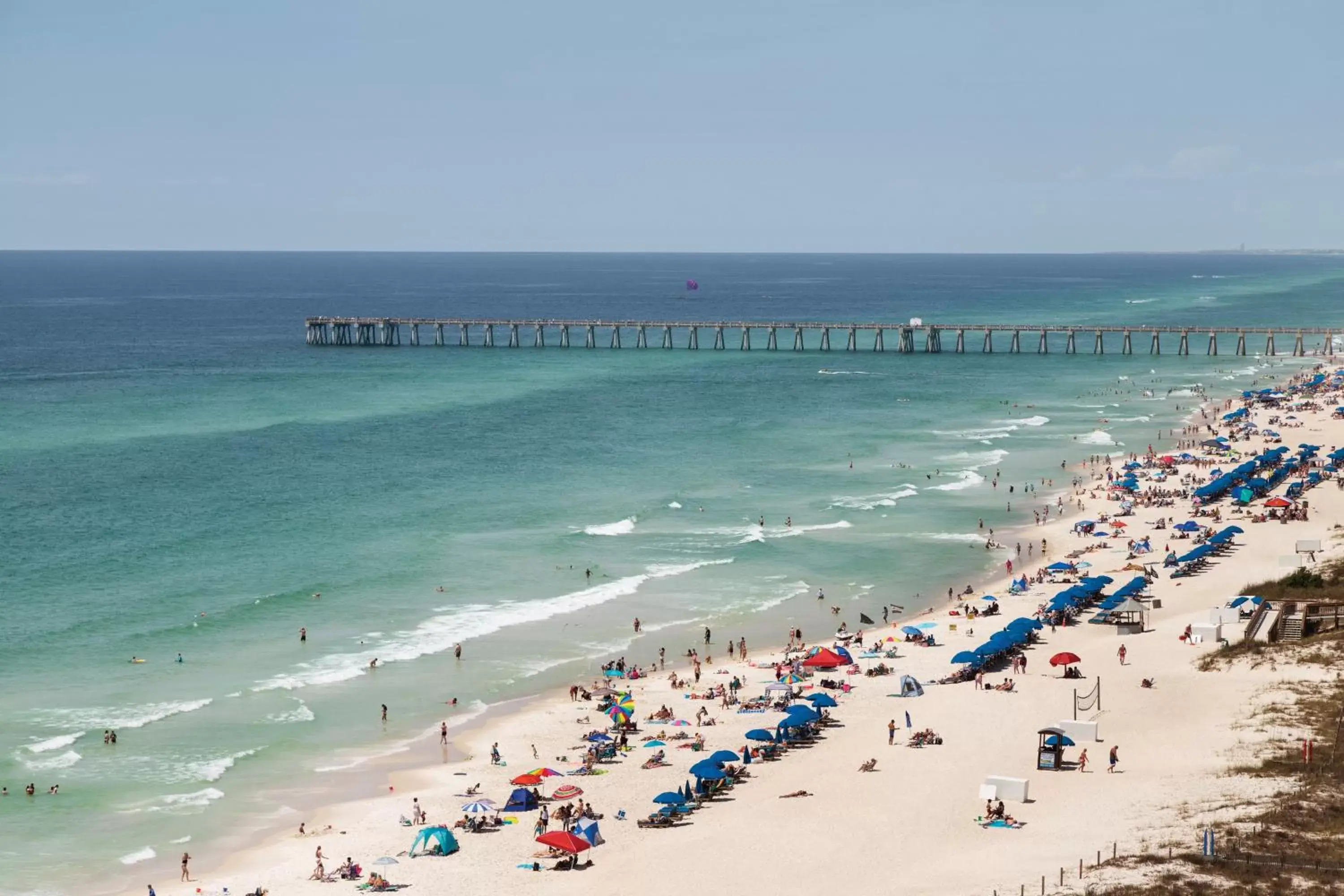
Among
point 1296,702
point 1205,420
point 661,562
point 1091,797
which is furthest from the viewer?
point 1205,420

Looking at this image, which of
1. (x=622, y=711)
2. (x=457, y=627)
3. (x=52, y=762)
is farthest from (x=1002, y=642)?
(x=52, y=762)

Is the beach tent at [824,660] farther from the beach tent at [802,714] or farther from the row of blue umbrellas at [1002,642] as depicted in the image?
the beach tent at [802,714]

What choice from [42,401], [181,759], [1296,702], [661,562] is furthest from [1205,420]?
[42,401]

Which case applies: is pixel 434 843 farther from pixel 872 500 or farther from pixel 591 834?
pixel 872 500

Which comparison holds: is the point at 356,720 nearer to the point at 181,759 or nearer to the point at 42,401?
the point at 181,759

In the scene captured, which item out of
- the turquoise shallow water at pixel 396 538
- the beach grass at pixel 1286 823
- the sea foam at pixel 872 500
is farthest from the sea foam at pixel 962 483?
the beach grass at pixel 1286 823

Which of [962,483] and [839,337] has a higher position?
[839,337]
